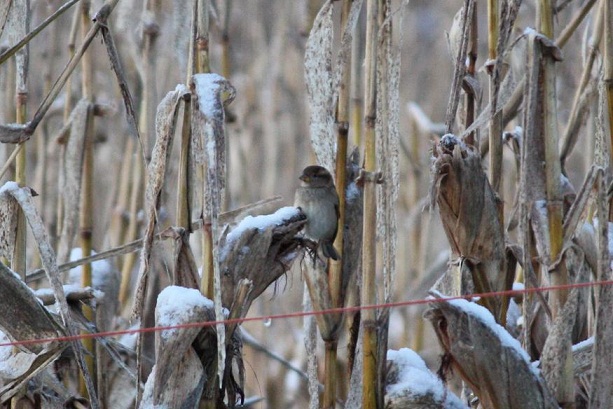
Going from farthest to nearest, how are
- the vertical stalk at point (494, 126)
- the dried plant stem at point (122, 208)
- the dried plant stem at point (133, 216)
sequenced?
the dried plant stem at point (122, 208) < the dried plant stem at point (133, 216) < the vertical stalk at point (494, 126)

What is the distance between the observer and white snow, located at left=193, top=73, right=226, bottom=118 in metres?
1.03

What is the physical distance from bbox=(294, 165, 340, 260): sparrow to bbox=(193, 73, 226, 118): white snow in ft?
0.80

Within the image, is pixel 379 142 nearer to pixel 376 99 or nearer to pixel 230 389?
pixel 376 99

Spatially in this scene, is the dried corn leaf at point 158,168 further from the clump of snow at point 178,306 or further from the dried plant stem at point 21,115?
the dried plant stem at point 21,115

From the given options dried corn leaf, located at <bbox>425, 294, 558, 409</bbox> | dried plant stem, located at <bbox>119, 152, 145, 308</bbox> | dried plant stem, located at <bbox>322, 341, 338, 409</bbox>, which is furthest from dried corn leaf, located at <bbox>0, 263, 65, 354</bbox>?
dried plant stem, located at <bbox>119, 152, 145, 308</bbox>

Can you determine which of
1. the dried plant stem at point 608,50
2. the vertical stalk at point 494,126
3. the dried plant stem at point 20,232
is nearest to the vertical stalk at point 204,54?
the dried plant stem at point 20,232

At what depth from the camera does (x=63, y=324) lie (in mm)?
1143

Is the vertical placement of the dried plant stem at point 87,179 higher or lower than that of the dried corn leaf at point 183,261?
higher

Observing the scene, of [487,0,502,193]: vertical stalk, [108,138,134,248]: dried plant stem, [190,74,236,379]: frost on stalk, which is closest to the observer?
[190,74,236,379]: frost on stalk

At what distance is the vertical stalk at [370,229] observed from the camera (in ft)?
3.41

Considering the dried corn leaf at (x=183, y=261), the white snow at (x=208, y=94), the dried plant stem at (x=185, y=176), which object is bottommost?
the dried corn leaf at (x=183, y=261)

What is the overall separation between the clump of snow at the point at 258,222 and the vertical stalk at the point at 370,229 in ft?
0.46

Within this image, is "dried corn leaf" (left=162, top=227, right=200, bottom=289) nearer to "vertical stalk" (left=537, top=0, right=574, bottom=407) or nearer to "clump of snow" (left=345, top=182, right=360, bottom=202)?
"clump of snow" (left=345, top=182, right=360, bottom=202)

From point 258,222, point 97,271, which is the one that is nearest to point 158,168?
point 258,222
